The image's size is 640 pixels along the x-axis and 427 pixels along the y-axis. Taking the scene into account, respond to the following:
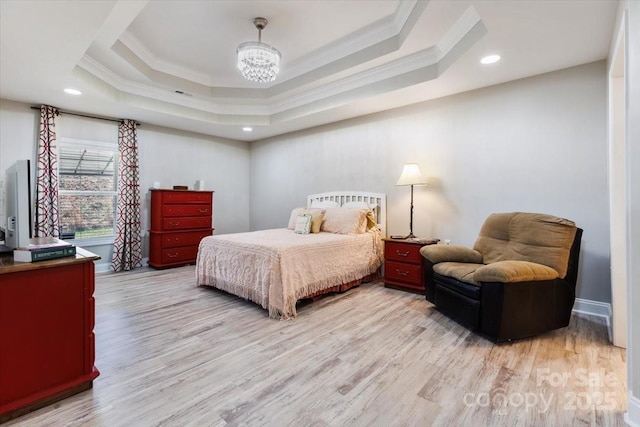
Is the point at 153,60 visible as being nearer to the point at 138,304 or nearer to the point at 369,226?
the point at 138,304

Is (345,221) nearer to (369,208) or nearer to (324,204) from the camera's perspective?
(369,208)

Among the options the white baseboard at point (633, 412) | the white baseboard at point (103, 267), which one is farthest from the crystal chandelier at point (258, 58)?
the white baseboard at point (103, 267)

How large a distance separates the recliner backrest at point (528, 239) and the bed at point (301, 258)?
1.42 metres

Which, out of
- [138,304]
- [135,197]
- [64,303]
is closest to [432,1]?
[64,303]

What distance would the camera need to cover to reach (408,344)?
237cm

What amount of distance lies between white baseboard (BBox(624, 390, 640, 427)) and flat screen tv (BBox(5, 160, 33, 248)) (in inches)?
128

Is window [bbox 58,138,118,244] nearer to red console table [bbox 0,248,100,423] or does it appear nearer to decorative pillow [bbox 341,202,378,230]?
red console table [bbox 0,248,100,423]

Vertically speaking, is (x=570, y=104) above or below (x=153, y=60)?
below

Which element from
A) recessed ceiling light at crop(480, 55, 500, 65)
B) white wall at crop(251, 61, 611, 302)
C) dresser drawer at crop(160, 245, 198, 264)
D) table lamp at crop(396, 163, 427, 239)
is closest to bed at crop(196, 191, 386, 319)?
white wall at crop(251, 61, 611, 302)

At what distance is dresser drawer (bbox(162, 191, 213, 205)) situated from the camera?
4.93 metres

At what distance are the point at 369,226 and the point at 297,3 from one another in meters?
2.75

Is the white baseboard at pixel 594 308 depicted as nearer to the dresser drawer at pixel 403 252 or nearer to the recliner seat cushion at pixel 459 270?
the recliner seat cushion at pixel 459 270

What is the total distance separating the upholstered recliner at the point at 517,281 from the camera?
2.33 m

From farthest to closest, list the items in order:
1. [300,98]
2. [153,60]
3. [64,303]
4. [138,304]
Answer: [300,98] → [153,60] → [138,304] → [64,303]
